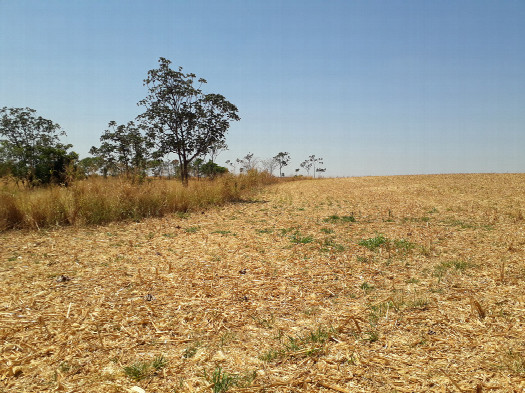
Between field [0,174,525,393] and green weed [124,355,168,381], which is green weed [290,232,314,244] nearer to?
field [0,174,525,393]

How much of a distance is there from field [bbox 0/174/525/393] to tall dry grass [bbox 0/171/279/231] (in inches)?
60.7

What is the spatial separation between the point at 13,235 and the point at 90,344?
625 cm

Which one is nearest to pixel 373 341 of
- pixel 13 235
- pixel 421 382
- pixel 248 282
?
pixel 421 382

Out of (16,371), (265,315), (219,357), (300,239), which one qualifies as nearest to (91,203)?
(300,239)

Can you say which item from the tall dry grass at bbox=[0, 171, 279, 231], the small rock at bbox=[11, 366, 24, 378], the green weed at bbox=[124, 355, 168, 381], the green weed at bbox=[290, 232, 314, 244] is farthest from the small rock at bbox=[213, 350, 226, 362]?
the tall dry grass at bbox=[0, 171, 279, 231]

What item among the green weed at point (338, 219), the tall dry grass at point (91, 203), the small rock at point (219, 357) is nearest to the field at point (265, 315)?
the small rock at point (219, 357)

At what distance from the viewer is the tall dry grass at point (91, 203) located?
26.0 ft

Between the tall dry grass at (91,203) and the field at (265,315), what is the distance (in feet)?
5.06

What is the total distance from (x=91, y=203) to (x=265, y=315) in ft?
24.2

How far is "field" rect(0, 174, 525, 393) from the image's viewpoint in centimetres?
237

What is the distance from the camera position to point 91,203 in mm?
8703

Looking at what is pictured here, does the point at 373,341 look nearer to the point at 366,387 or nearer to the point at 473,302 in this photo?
the point at 366,387

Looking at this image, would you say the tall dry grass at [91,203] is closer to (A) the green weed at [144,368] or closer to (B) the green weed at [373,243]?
(B) the green weed at [373,243]

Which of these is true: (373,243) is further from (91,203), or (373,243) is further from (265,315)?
(91,203)
